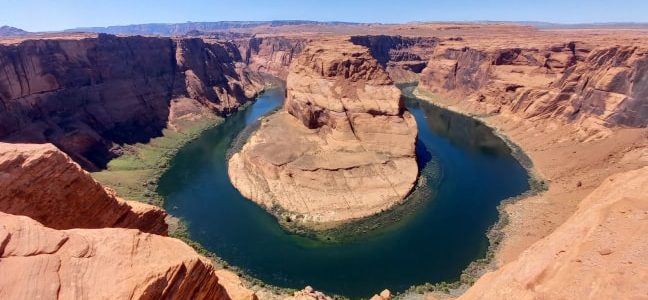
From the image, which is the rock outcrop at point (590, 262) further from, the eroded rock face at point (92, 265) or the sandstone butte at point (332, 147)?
the sandstone butte at point (332, 147)

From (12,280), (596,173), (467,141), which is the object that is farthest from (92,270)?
(467,141)

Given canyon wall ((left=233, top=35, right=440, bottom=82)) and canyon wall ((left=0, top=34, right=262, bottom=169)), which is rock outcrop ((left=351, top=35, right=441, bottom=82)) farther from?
canyon wall ((left=0, top=34, right=262, bottom=169))

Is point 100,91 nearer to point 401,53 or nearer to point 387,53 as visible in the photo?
point 387,53

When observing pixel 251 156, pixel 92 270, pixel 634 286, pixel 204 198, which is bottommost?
pixel 204 198

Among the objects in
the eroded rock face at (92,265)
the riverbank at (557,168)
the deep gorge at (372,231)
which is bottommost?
the deep gorge at (372,231)

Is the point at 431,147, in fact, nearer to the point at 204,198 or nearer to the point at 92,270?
the point at 204,198

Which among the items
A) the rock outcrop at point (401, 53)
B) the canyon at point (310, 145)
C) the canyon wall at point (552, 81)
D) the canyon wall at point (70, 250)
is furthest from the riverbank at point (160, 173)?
the rock outcrop at point (401, 53)
